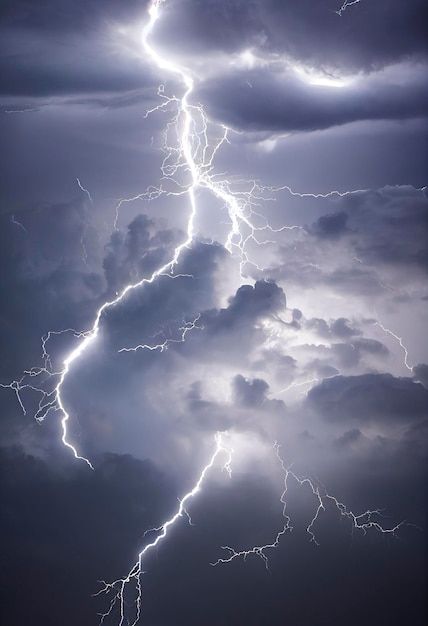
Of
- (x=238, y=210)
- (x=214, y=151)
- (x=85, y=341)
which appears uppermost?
(x=214, y=151)

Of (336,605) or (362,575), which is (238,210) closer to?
(336,605)

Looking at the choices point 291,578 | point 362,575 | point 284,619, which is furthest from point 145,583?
point 362,575

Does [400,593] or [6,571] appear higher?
[6,571]

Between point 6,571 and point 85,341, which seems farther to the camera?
point 6,571

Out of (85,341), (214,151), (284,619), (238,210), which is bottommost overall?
(284,619)

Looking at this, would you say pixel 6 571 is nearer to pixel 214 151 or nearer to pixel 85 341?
pixel 85 341

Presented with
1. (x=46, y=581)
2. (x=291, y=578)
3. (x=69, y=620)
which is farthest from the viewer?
(x=291, y=578)

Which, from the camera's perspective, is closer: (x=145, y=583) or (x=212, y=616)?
(x=145, y=583)

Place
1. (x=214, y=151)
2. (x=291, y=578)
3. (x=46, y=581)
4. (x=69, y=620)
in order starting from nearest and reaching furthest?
(x=214, y=151), (x=69, y=620), (x=46, y=581), (x=291, y=578)

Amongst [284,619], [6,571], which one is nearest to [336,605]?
[284,619]
